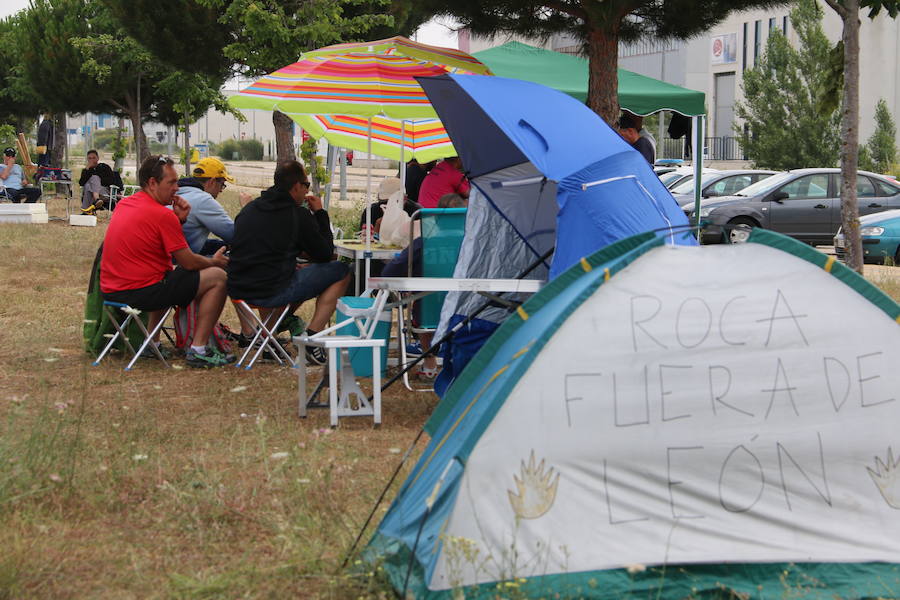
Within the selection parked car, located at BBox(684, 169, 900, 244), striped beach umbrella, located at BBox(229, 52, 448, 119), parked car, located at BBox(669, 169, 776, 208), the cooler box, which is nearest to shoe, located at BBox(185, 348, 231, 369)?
the cooler box

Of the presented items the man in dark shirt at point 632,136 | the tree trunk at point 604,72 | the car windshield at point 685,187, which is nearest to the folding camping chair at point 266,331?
the man in dark shirt at point 632,136

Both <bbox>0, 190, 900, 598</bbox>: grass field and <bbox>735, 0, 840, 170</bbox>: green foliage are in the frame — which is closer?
<bbox>0, 190, 900, 598</bbox>: grass field

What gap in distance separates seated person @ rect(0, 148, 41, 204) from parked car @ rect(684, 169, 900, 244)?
1291 cm

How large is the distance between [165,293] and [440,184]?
2654 mm

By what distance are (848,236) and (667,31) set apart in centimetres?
288

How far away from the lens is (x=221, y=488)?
483cm

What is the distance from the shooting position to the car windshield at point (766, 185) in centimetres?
1850

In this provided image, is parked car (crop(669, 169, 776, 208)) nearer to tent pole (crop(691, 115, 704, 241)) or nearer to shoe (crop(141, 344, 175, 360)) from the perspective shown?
tent pole (crop(691, 115, 704, 241))

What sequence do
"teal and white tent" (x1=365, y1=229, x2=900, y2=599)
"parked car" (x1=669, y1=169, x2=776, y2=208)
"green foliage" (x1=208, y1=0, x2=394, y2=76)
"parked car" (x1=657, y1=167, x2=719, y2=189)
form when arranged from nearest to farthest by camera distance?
"teal and white tent" (x1=365, y1=229, x2=900, y2=599), "green foliage" (x1=208, y1=0, x2=394, y2=76), "parked car" (x1=669, y1=169, x2=776, y2=208), "parked car" (x1=657, y1=167, x2=719, y2=189)

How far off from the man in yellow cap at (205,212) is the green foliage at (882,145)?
1134 inches

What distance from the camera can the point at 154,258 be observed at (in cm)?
762

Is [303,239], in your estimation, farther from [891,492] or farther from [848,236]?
[848,236]

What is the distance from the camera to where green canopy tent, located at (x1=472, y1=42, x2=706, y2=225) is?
41.1 ft

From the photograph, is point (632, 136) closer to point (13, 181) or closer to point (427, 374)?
point (427, 374)
